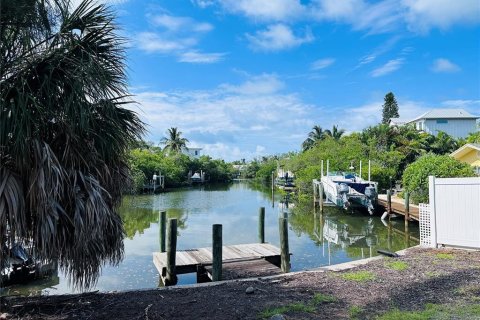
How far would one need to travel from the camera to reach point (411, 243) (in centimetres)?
1531

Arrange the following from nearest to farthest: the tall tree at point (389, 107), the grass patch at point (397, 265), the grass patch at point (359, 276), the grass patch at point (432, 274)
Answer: the grass patch at point (359, 276), the grass patch at point (432, 274), the grass patch at point (397, 265), the tall tree at point (389, 107)

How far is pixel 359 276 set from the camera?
6.86 meters

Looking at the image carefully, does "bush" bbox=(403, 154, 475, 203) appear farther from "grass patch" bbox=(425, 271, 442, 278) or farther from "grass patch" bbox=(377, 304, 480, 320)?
"grass patch" bbox=(377, 304, 480, 320)

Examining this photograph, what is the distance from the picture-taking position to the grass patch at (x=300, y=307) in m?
5.00

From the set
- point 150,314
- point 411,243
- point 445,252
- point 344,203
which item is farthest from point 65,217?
point 344,203

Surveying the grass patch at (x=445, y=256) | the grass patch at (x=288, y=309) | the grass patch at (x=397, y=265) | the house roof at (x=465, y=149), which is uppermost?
the house roof at (x=465, y=149)

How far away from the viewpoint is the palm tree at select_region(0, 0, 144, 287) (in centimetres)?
406

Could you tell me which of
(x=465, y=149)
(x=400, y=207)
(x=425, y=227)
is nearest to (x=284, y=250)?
(x=425, y=227)

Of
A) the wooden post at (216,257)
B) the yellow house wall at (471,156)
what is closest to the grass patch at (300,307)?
the wooden post at (216,257)

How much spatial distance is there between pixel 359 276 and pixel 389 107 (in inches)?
2581

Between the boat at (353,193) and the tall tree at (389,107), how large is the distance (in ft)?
149

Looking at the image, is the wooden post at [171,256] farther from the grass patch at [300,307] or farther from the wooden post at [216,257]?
the grass patch at [300,307]

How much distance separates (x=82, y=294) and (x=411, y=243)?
13.4 meters

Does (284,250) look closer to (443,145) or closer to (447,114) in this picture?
(443,145)
